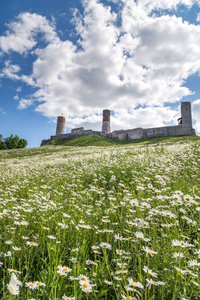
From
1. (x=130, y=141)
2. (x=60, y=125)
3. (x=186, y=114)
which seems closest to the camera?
(x=186, y=114)

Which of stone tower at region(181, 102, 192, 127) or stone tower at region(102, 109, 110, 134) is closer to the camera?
stone tower at region(181, 102, 192, 127)

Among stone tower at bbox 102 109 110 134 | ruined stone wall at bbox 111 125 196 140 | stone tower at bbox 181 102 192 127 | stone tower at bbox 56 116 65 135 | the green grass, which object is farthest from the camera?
stone tower at bbox 56 116 65 135

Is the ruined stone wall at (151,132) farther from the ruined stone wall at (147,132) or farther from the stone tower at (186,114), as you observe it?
the stone tower at (186,114)

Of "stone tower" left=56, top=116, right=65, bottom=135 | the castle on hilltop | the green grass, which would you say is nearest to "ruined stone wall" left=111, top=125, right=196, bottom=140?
the castle on hilltop

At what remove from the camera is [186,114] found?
42.8m

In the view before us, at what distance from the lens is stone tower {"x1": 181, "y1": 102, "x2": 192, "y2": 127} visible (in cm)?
4212

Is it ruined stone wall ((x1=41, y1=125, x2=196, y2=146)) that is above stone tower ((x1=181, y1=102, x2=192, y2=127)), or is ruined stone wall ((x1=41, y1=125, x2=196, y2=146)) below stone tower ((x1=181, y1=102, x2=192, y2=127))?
below

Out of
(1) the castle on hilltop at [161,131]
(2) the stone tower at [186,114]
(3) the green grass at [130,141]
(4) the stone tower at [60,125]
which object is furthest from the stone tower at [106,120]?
(2) the stone tower at [186,114]

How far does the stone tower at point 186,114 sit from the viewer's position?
138 feet

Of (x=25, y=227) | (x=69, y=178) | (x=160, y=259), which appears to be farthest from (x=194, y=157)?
(x=25, y=227)

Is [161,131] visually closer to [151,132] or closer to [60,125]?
[151,132]

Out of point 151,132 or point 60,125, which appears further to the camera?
point 60,125

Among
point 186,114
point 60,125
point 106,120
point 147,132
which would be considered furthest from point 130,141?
point 60,125

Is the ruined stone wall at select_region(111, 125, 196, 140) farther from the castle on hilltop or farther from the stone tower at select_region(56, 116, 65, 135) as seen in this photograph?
the stone tower at select_region(56, 116, 65, 135)
